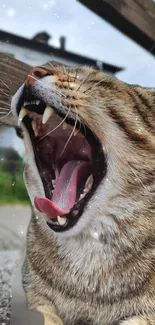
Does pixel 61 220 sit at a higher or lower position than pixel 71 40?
lower

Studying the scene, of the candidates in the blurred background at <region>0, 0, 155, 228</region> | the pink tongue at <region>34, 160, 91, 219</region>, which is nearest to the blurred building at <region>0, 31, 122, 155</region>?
the blurred background at <region>0, 0, 155, 228</region>

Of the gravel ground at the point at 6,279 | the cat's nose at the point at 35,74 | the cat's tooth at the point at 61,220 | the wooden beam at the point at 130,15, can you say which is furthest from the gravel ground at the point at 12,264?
the wooden beam at the point at 130,15

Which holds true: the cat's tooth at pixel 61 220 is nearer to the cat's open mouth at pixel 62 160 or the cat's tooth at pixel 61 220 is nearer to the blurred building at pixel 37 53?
the cat's open mouth at pixel 62 160

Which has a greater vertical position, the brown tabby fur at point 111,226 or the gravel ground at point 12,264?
the brown tabby fur at point 111,226

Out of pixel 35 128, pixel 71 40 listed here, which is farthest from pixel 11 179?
pixel 71 40

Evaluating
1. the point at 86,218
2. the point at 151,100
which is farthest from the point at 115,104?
the point at 86,218

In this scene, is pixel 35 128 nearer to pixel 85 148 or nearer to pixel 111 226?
pixel 85 148

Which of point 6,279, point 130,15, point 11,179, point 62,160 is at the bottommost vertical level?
point 6,279
